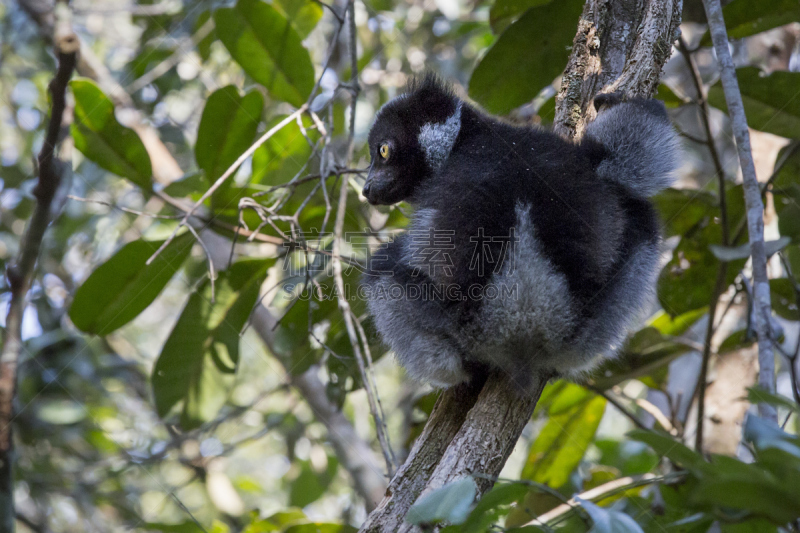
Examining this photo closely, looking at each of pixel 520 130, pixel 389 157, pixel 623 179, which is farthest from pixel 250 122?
pixel 623 179

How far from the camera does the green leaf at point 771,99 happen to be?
3688mm

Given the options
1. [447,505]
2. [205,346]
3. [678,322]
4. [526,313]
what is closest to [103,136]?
[205,346]

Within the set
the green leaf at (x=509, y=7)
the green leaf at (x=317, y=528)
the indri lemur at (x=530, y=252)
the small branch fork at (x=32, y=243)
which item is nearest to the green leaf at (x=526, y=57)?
the green leaf at (x=509, y=7)

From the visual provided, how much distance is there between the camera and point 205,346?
13.1 ft

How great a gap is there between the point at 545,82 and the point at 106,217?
4.38 metres

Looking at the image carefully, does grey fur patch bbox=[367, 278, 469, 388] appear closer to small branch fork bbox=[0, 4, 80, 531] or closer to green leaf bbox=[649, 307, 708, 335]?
small branch fork bbox=[0, 4, 80, 531]

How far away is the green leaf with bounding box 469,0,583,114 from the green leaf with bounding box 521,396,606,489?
219 cm

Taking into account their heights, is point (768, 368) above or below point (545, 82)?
below

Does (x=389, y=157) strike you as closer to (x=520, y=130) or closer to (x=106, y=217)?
(x=520, y=130)

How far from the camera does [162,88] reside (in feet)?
20.8

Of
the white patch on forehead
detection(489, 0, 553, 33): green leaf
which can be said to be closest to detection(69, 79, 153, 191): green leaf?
the white patch on forehead

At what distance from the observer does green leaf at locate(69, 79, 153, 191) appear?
3588mm

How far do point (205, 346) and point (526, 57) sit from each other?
278cm

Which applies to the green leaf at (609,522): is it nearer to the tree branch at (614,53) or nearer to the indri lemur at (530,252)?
the indri lemur at (530,252)
